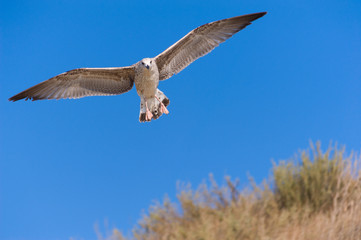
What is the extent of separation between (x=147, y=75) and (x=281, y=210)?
4.09 meters

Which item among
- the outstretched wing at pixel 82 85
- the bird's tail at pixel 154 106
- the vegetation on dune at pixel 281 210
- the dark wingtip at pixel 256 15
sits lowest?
the vegetation on dune at pixel 281 210

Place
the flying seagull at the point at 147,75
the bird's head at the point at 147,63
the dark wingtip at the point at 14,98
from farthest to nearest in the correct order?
the dark wingtip at the point at 14,98, the flying seagull at the point at 147,75, the bird's head at the point at 147,63

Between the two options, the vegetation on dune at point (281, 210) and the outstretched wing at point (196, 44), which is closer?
the vegetation on dune at point (281, 210)

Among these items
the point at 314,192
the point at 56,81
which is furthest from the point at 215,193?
the point at 56,81

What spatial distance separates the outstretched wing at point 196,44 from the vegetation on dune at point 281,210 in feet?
11.8

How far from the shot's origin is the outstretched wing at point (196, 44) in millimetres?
8305

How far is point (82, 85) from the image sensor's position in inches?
352

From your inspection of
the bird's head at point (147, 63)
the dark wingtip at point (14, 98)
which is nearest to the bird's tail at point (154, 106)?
the bird's head at point (147, 63)

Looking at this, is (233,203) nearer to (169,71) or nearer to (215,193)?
(215,193)

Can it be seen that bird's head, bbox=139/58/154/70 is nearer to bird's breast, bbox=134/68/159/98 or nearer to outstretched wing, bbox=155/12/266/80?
bird's breast, bbox=134/68/159/98

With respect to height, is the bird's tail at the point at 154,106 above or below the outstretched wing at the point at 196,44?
below

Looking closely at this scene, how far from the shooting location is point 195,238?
435cm

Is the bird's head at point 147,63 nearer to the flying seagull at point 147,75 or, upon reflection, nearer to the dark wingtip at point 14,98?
the flying seagull at point 147,75

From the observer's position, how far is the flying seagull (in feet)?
27.0
